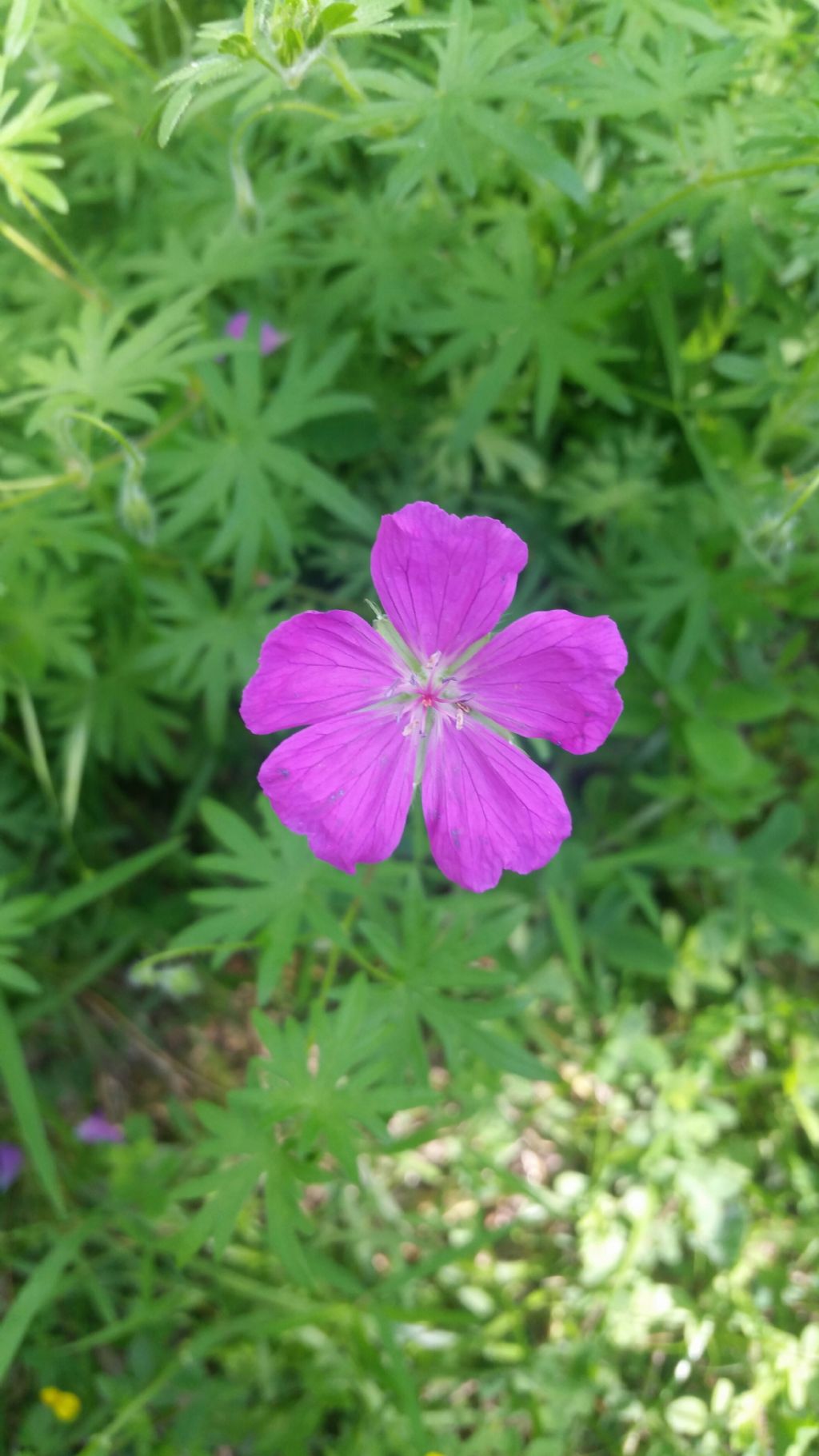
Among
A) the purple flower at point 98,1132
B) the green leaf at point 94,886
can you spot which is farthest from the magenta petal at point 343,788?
the purple flower at point 98,1132

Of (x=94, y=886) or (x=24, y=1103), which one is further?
(x=94, y=886)

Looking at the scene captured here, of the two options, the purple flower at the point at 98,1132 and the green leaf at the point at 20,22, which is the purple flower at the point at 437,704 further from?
the purple flower at the point at 98,1132

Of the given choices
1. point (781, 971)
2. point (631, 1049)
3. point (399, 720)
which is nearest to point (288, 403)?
point (399, 720)

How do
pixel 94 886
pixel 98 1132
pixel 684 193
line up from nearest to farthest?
1. pixel 684 193
2. pixel 94 886
3. pixel 98 1132

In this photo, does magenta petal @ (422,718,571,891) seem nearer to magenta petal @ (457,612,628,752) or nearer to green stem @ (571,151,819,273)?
magenta petal @ (457,612,628,752)

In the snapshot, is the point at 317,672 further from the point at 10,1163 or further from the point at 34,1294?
the point at 10,1163

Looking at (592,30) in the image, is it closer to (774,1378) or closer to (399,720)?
(399,720)

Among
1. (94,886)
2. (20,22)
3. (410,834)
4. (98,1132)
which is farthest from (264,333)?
(98,1132)
